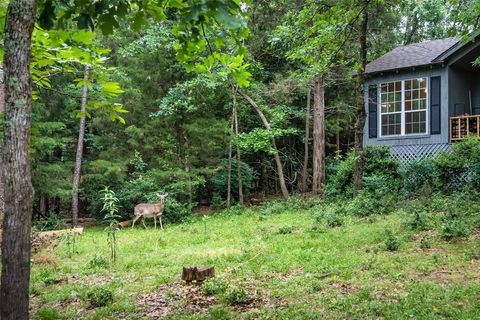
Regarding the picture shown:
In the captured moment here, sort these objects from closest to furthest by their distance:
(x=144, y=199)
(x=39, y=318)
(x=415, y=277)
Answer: (x=39, y=318)
(x=415, y=277)
(x=144, y=199)

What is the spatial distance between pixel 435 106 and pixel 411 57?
2.39 meters

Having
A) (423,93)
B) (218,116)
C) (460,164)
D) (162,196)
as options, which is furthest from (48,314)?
(423,93)

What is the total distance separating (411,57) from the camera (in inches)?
681

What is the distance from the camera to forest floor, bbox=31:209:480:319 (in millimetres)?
5043

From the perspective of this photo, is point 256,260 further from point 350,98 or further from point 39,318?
point 350,98

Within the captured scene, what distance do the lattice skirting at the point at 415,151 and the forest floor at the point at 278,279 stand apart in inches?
281

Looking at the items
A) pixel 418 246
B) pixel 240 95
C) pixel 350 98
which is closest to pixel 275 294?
pixel 418 246

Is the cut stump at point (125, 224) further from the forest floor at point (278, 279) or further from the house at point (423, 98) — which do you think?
the house at point (423, 98)

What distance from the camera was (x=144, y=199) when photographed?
16.4m

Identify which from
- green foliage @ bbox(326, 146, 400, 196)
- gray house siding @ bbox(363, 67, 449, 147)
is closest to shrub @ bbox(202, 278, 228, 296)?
green foliage @ bbox(326, 146, 400, 196)

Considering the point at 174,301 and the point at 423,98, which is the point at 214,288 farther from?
the point at 423,98

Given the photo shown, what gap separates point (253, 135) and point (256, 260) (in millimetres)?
10823

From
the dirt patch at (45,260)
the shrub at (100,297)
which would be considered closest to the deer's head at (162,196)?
the dirt patch at (45,260)

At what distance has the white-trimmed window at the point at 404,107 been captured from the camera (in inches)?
656
